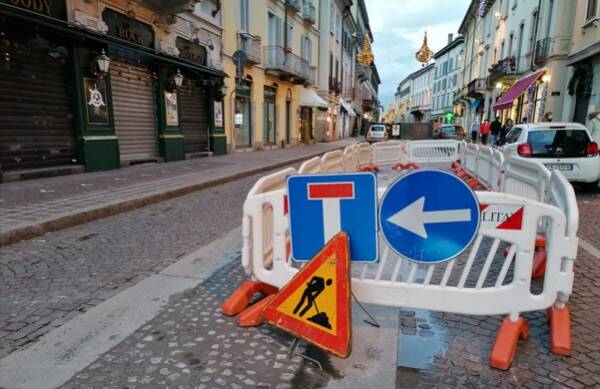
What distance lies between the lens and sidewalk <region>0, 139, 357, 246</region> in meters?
5.45

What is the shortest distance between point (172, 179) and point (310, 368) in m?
8.15

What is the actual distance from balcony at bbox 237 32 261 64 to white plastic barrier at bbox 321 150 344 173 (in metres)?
13.2

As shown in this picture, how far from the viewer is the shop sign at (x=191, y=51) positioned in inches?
565

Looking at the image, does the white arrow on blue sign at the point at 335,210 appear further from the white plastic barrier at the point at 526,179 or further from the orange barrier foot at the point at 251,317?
the white plastic barrier at the point at 526,179

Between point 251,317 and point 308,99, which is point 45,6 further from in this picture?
point 308,99

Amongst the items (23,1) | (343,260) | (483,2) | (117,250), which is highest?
(483,2)

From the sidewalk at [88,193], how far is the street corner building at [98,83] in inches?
33.6

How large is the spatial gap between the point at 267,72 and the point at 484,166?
51.5 ft

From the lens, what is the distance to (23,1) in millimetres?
8375

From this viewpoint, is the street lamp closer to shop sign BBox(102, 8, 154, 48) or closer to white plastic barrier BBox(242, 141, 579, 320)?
shop sign BBox(102, 8, 154, 48)

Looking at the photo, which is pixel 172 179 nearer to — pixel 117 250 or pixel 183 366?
pixel 117 250

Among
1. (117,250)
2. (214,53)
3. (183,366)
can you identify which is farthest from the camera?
(214,53)

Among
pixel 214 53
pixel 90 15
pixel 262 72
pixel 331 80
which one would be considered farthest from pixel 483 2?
pixel 90 15

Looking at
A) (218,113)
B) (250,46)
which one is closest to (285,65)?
(250,46)
